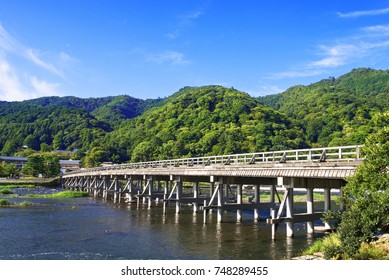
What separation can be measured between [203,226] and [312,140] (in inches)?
5008

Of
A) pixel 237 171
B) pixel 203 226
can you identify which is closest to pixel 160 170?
pixel 203 226

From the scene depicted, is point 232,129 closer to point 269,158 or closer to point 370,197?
point 269,158

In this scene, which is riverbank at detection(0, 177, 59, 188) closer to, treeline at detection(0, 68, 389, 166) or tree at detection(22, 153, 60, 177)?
tree at detection(22, 153, 60, 177)

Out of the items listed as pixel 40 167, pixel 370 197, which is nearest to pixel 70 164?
pixel 40 167

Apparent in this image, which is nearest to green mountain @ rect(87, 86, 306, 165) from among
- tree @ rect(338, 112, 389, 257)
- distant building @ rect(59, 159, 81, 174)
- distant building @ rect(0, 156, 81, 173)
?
distant building @ rect(59, 159, 81, 174)

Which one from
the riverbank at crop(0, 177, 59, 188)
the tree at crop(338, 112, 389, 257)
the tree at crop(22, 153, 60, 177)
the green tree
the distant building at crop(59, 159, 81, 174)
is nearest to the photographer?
the tree at crop(338, 112, 389, 257)

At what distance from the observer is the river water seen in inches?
933

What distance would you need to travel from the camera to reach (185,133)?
153 metres

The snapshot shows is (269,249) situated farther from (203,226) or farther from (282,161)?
(203,226)

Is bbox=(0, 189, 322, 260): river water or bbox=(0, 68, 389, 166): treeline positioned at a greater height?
bbox=(0, 68, 389, 166): treeline

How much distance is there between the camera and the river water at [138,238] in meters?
23.7

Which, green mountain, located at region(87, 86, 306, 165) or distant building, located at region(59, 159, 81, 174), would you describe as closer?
green mountain, located at region(87, 86, 306, 165)

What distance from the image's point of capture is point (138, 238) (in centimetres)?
2948

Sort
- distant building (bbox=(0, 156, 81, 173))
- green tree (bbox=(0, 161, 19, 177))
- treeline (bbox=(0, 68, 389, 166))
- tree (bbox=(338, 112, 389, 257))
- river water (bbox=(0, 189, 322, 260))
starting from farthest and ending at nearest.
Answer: distant building (bbox=(0, 156, 81, 173)), treeline (bbox=(0, 68, 389, 166)), green tree (bbox=(0, 161, 19, 177)), river water (bbox=(0, 189, 322, 260)), tree (bbox=(338, 112, 389, 257))
